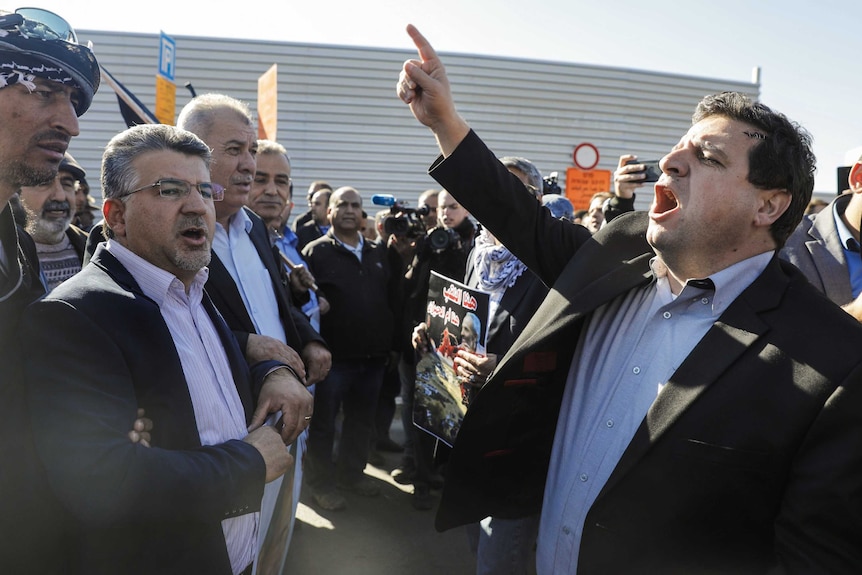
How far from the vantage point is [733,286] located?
1.69 meters

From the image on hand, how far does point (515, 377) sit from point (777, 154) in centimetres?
93

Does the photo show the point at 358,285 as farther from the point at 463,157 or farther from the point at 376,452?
the point at 463,157

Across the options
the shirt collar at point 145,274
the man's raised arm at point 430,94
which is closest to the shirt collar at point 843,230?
the man's raised arm at point 430,94

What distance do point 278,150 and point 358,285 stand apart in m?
1.47

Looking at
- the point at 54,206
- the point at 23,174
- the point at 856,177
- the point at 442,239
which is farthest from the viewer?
the point at 442,239

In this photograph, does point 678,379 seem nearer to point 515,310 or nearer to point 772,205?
point 772,205

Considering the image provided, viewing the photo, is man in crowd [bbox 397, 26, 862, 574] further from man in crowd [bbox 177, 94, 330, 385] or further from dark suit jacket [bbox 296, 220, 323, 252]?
dark suit jacket [bbox 296, 220, 323, 252]

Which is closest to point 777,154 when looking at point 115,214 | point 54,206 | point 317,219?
point 115,214

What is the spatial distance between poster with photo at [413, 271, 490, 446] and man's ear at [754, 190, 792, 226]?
1206mm

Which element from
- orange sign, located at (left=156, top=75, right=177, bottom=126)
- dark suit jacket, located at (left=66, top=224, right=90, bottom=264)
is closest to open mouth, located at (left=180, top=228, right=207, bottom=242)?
dark suit jacket, located at (left=66, top=224, right=90, bottom=264)

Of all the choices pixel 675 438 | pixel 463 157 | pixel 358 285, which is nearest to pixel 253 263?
pixel 463 157

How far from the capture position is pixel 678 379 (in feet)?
5.18

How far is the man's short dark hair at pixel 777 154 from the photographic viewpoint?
1673 mm

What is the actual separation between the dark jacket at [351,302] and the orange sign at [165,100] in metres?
3.04
